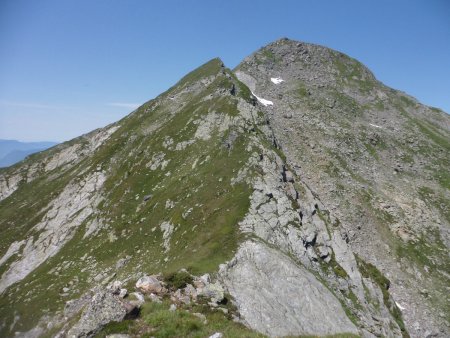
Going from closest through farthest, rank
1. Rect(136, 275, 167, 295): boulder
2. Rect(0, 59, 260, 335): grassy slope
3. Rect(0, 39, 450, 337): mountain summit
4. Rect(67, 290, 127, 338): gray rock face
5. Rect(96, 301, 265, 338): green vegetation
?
Rect(96, 301, 265, 338): green vegetation
Rect(67, 290, 127, 338): gray rock face
Rect(136, 275, 167, 295): boulder
Rect(0, 39, 450, 337): mountain summit
Rect(0, 59, 260, 335): grassy slope

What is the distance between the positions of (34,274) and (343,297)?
49543 mm

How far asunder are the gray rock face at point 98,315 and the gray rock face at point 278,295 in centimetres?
1287

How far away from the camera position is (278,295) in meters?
34.5

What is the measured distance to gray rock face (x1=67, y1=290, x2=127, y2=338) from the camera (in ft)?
57.9

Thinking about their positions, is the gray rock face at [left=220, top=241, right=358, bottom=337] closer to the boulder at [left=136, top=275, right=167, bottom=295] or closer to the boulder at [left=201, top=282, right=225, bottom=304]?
the boulder at [left=201, top=282, right=225, bottom=304]

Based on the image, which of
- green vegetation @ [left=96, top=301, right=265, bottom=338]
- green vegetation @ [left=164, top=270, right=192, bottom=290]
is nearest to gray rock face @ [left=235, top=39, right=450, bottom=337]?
green vegetation @ [left=164, top=270, right=192, bottom=290]

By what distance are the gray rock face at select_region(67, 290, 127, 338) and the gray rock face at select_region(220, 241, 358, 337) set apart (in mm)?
12873

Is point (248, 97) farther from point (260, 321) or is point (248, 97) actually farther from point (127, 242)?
point (260, 321)

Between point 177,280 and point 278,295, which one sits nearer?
point 177,280

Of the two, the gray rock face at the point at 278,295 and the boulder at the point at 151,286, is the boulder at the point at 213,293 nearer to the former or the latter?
the boulder at the point at 151,286

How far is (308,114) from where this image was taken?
107m

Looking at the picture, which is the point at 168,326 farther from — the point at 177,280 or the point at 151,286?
the point at 177,280

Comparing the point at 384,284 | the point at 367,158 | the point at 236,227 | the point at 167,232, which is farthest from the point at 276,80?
the point at 236,227

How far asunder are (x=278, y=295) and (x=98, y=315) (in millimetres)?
21162
